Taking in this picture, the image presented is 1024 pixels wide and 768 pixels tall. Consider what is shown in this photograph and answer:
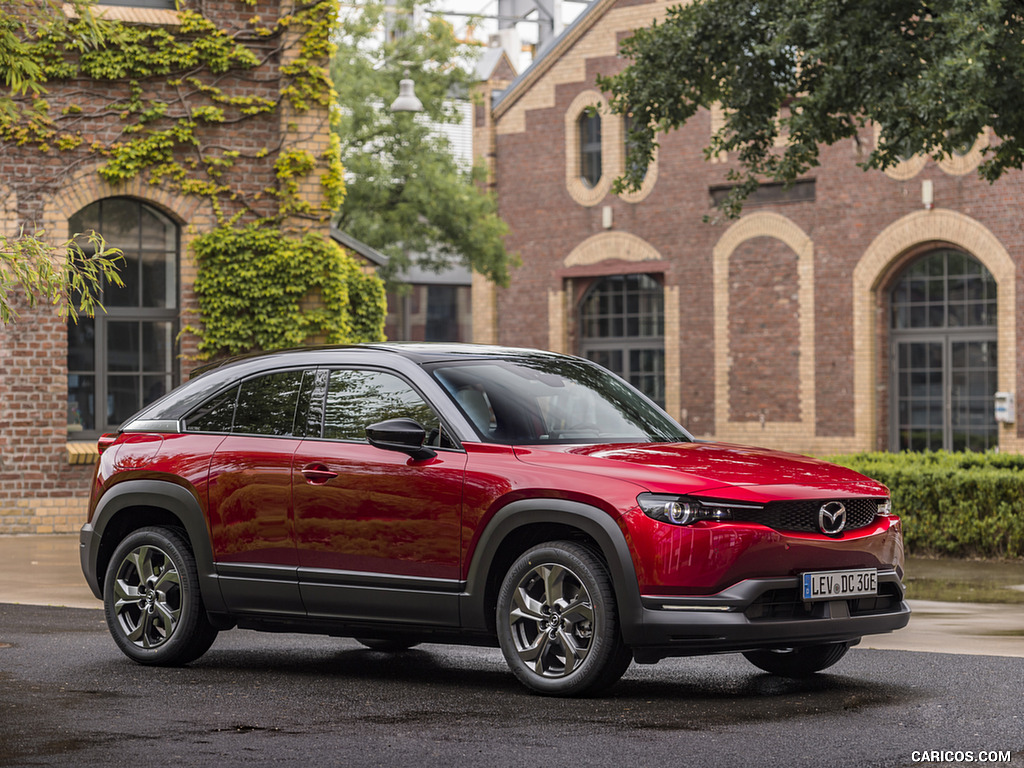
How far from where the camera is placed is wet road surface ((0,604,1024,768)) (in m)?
5.78

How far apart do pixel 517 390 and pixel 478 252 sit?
73.3 feet

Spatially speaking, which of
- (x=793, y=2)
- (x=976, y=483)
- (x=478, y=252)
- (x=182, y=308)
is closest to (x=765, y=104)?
(x=793, y=2)

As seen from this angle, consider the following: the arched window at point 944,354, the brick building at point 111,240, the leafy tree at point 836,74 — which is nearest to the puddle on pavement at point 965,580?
the leafy tree at point 836,74

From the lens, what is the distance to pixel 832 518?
6922 millimetres

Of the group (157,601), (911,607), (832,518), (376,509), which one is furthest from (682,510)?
(911,607)

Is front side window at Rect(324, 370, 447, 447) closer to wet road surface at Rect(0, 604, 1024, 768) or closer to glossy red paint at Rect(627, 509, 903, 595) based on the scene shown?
wet road surface at Rect(0, 604, 1024, 768)

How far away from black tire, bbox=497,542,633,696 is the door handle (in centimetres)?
116

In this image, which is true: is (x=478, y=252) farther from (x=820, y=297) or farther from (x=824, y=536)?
(x=824, y=536)

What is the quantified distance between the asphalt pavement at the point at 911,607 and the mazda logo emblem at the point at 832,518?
212 centimetres

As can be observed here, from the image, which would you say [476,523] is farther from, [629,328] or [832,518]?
[629,328]

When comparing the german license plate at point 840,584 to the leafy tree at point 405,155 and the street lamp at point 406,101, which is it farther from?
the leafy tree at point 405,155

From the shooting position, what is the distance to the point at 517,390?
25.2 ft

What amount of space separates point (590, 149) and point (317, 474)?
79.0 ft

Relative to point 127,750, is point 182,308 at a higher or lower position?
higher
